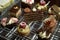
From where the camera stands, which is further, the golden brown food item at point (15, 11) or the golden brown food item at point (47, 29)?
the golden brown food item at point (15, 11)

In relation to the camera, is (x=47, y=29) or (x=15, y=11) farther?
(x=15, y=11)

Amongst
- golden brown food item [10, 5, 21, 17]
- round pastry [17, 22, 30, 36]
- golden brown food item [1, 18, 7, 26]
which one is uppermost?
golden brown food item [10, 5, 21, 17]

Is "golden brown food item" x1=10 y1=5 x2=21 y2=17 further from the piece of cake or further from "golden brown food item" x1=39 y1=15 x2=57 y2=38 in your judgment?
"golden brown food item" x1=39 y1=15 x2=57 y2=38


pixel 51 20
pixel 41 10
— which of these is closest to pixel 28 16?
pixel 41 10

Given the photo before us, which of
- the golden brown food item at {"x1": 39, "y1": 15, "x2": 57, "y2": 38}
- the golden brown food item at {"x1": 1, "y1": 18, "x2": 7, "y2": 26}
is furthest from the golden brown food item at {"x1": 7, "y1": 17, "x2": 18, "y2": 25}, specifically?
the golden brown food item at {"x1": 39, "y1": 15, "x2": 57, "y2": 38}

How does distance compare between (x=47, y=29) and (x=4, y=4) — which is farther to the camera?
(x=4, y=4)

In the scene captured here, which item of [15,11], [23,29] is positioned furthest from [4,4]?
[23,29]

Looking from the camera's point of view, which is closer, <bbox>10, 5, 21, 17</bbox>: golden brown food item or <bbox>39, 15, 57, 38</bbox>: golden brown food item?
<bbox>39, 15, 57, 38</bbox>: golden brown food item

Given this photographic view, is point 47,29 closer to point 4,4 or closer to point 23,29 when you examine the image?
point 23,29

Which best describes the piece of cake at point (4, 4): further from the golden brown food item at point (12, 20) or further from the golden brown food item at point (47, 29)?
the golden brown food item at point (47, 29)

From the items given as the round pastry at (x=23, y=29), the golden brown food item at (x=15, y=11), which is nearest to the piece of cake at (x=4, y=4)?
the golden brown food item at (x=15, y=11)

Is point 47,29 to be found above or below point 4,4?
below
